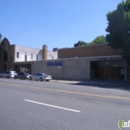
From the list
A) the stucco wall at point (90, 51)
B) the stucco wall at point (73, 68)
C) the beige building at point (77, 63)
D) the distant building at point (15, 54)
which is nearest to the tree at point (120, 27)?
the beige building at point (77, 63)

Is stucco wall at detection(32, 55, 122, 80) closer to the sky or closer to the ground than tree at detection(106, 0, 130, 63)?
closer to the ground

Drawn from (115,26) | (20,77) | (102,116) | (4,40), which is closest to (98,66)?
(115,26)

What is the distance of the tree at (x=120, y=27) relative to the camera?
1033 inches

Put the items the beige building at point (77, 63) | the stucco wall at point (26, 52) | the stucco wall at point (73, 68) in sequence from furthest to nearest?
1. the stucco wall at point (26, 52)
2. the stucco wall at point (73, 68)
3. the beige building at point (77, 63)

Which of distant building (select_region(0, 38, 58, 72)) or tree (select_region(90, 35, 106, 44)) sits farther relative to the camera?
tree (select_region(90, 35, 106, 44))

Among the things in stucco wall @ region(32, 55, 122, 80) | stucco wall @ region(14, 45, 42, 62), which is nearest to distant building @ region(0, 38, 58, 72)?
stucco wall @ region(14, 45, 42, 62)

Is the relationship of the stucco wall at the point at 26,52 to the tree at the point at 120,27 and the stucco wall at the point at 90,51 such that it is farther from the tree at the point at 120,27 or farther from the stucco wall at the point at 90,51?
the tree at the point at 120,27

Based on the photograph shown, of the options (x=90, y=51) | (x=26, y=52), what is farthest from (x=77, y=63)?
(x=26, y=52)

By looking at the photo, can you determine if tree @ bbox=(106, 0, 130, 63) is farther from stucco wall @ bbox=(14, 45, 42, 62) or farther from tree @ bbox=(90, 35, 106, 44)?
tree @ bbox=(90, 35, 106, 44)

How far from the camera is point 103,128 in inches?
221

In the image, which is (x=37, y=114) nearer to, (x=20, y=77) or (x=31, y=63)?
(x=20, y=77)

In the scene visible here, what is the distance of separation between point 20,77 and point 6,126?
116 ft

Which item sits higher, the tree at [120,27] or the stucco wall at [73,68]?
the tree at [120,27]

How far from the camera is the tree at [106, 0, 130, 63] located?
1033 inches
